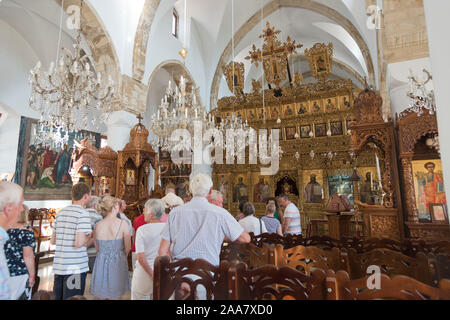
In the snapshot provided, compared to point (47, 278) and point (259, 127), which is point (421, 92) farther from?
point (259, 127)

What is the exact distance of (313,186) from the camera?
35.2 ft

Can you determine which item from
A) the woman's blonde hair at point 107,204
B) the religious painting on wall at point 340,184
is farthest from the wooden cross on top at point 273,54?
the woman's blonde hair at point 107,204

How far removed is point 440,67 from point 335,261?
1661mm

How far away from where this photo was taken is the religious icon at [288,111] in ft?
37.0

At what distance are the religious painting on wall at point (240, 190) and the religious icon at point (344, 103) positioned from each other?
495 cm

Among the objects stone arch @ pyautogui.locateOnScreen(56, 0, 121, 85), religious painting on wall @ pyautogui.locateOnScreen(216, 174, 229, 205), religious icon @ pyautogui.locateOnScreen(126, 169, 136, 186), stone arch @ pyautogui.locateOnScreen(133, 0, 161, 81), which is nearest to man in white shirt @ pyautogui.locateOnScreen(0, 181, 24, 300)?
religious icon @ pyautogui.locateOnScreen(126, 169, 136, 186)

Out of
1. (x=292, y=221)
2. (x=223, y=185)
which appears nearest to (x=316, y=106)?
(x=223, y=185)

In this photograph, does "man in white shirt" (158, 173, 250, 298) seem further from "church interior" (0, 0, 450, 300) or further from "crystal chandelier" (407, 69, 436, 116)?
"crystal chandelier" (407, 69, 436, 116)

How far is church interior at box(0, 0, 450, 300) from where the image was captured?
2.06m

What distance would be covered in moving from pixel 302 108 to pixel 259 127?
1.97 meters

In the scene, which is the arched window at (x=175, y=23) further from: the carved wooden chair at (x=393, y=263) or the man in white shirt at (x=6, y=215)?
the carved wooden chair at (x=393, y=263)
